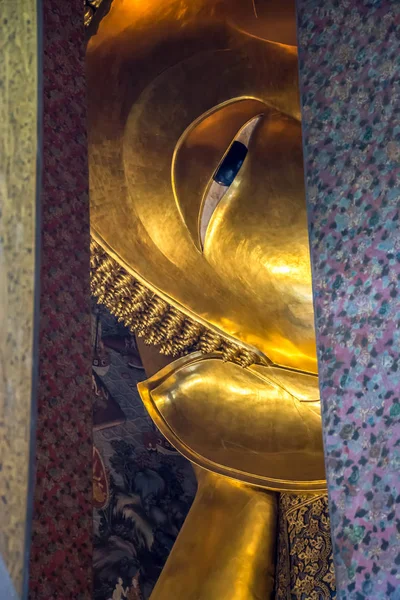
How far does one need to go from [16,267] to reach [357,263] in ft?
2.28

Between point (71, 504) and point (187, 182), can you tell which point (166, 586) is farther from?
point (71, 504)

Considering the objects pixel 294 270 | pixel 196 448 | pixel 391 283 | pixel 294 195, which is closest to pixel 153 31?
pixel 294 195

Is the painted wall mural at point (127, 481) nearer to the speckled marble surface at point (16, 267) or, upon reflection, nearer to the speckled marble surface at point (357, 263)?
the speckled marble surface at point (16, 267)

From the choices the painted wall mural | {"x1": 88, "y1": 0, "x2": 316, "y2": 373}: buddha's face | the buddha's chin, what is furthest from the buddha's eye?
the painted wall mural

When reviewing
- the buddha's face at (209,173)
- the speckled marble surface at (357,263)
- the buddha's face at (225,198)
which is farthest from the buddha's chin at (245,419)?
the speckled marble surface at (357,263)

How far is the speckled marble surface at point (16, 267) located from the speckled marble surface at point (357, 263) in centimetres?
58

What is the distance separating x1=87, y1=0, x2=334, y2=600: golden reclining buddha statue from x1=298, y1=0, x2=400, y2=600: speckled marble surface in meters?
1.60

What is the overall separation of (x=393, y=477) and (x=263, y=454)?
218 centimetres

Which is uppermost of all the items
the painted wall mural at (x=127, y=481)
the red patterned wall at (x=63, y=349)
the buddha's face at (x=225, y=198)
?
the red patterned wall at (x=63, y=349)

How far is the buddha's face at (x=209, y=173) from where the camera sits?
3.58 meters

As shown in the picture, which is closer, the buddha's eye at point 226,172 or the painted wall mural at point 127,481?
the buddha's eye at point 226,172

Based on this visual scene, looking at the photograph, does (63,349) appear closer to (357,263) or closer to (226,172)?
(357,263)

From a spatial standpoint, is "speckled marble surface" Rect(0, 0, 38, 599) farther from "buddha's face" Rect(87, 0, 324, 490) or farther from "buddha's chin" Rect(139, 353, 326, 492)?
"buddha's chin" Rect(139, 353, 326, 492)

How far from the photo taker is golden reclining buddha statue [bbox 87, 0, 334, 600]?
3592 millimetres
